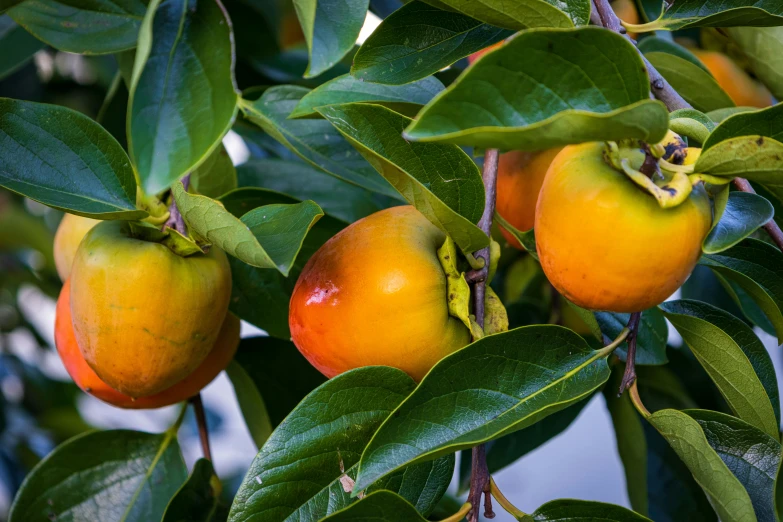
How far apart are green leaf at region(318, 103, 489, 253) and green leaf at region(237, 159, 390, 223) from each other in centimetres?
30

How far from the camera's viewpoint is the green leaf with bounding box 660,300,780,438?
1.95 feet

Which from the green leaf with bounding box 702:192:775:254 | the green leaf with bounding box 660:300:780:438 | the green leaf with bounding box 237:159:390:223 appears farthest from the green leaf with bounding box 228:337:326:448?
the green leaf with bounding box 702:192:775:254

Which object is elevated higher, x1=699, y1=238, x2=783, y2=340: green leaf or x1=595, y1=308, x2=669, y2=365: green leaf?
x1=699, y1=238, x2=783, y2=340: green leaf

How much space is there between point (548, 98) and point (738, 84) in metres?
0.55

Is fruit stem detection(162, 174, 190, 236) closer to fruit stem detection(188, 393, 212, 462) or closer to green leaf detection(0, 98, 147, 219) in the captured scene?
green leaf detection(0, 98, 147, 219)

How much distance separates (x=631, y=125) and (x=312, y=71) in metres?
0.21

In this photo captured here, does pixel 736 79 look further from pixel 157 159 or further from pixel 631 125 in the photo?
pixel 157 159

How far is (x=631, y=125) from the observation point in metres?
0.41

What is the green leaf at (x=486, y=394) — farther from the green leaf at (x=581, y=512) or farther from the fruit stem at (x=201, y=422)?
the fruit stem at (x=201, y=422)

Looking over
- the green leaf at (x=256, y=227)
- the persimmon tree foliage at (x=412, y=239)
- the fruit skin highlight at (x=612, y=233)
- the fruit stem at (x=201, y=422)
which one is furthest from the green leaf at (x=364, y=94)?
the fruit stem at (x=201, y=422)

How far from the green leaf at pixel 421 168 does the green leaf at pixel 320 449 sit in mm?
111

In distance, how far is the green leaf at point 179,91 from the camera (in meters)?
0.44

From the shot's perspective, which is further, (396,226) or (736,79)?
(736,79)

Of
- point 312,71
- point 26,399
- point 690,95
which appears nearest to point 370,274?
point 312,71
